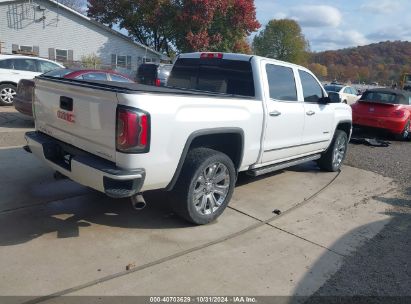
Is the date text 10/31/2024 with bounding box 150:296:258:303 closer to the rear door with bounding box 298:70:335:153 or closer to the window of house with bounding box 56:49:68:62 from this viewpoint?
the rear door with bounding box 298:70:335:153

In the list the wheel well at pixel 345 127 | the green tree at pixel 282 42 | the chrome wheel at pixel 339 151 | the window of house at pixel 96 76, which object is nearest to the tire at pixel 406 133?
the wheel well at pixel 345 127

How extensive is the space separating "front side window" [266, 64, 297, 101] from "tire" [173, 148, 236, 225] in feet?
4.23

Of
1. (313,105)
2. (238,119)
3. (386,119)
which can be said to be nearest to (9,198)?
(238,119)

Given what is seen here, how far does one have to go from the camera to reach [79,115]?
3771 mm

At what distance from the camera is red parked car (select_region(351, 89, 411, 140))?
36.0 feet

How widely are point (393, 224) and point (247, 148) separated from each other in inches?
83.1

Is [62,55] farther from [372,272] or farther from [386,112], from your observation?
[372,272]

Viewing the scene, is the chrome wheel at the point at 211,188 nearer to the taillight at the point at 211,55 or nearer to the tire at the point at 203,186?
the tire at the point at 203,186

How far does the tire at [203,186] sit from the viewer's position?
4.02m

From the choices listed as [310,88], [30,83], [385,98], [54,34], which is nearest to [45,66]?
[30,83]

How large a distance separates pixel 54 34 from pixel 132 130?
23.7 meters

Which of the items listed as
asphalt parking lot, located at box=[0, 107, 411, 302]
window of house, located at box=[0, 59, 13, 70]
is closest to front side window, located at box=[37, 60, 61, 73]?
window of house, located at box=[0, 59, 13, 70]

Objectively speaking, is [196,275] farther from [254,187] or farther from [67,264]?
[254,187]

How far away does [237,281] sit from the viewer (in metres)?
3.32
